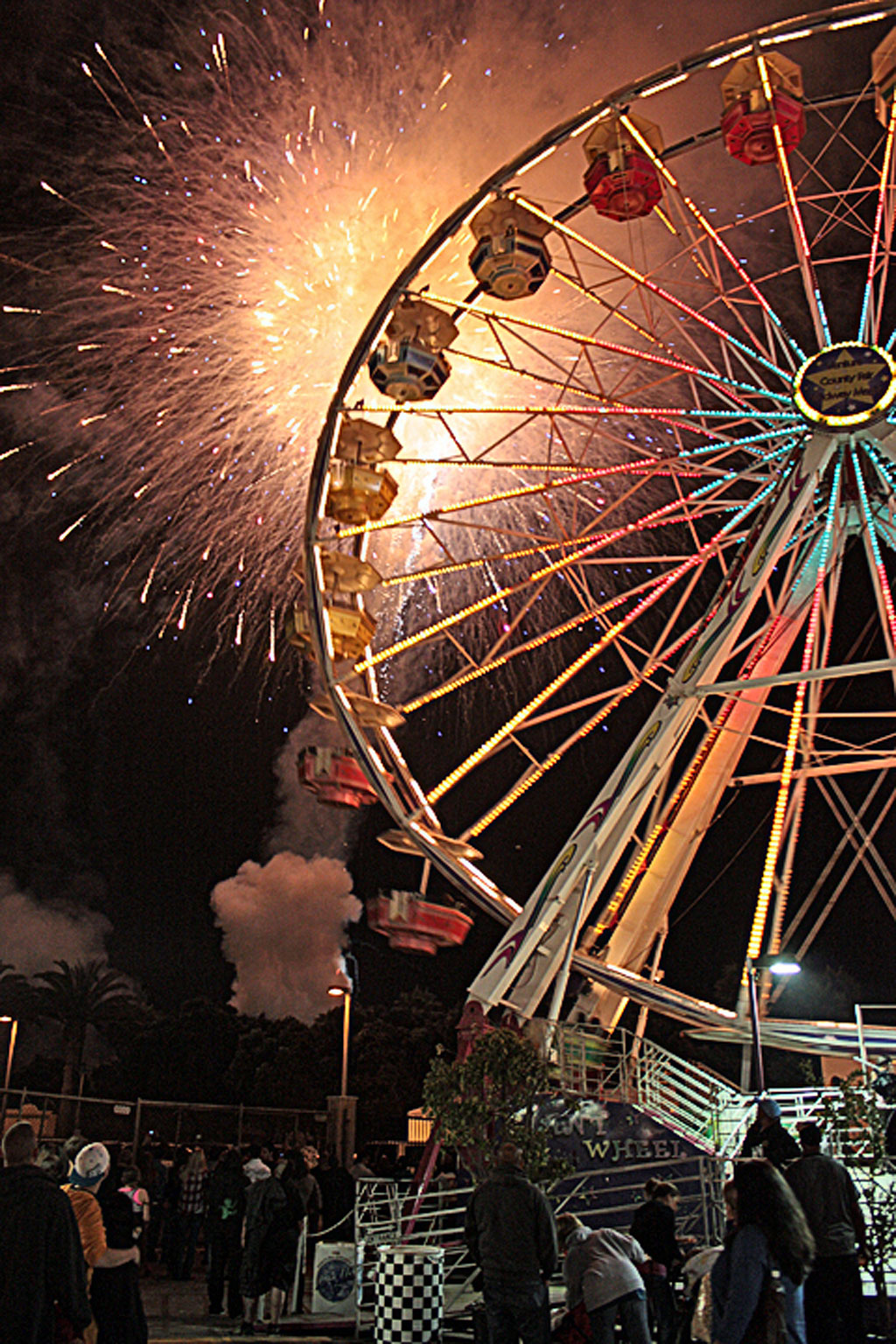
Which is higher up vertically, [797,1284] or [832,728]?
[832,728]

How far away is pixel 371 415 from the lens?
636 inches

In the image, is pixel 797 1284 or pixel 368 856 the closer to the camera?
pixel 797 1284

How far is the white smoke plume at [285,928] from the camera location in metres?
43.0

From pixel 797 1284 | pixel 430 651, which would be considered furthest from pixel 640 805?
pixel 430 651

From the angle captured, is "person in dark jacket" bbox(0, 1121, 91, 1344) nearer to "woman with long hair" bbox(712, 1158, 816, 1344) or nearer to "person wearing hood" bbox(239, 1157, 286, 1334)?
"woman with long hair" bbox(712, 1158, 816, 1344)

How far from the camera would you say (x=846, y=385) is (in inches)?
466

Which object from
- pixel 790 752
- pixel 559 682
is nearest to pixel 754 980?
pixel 790 752

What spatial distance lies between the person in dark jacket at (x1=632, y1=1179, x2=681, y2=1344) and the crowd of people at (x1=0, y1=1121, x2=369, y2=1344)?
264 centimetres

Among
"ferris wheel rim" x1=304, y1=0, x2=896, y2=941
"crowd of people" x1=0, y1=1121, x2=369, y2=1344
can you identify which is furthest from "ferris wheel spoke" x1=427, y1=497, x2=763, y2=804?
"crowd of people" x1=0, y1=1121, x2=369, y2=1344

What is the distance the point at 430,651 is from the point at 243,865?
70.7ft

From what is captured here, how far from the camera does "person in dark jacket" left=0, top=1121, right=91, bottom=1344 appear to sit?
4.29m

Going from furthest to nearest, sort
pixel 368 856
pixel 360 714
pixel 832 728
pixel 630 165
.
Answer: pixel 368 856 → pixel 832 728 → pixel 360 714 → pixel 630 165

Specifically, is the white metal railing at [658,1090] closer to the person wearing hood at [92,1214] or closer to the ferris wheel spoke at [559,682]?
the ferris wheel spoke at [559,682]

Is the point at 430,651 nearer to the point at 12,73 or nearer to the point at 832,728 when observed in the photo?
the point at 832,728
